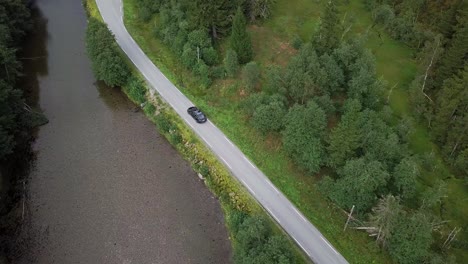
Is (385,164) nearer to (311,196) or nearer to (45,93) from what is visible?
(311,196)

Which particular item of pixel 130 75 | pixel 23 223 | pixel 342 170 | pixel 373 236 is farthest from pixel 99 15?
pixel 373 236

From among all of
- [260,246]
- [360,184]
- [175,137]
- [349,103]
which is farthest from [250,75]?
[260,246]

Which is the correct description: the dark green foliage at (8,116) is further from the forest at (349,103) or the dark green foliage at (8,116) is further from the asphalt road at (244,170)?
the forest at (349,103)

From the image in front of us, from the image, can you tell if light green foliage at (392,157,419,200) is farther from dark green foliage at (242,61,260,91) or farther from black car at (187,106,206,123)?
black car at (187,106,206,123)

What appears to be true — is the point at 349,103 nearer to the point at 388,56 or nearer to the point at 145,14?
the point at 388,56

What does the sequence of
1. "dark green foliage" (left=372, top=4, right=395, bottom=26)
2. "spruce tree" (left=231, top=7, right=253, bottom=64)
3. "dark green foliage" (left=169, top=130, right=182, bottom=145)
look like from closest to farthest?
1. "dark green foliage" (left=169, top=130, right=182, bottom=145)
2. "spruce tree" (left=231, top=7, right=253, bottom=64)
3. "dark green foliage" (left=372, top=4, right=395, bottom=26)

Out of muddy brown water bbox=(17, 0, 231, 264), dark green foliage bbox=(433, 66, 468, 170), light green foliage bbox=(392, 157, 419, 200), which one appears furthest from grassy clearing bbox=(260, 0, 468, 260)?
muddy brown water bbox=(17, 0, 231, 264)
